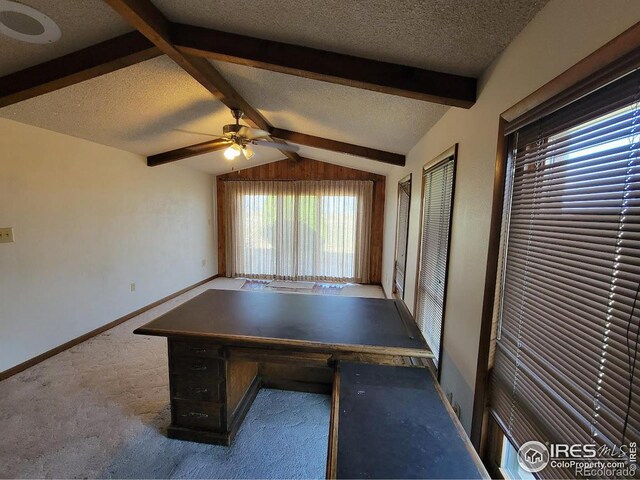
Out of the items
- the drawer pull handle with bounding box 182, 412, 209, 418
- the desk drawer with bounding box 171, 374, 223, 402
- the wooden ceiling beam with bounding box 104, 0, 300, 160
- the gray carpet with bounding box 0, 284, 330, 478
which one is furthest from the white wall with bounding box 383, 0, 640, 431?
the wooden ceiling beam with bounding box 104, 0, 300, 160

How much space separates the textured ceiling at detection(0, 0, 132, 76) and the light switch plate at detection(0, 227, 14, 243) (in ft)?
4.20

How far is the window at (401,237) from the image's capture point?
129 inches

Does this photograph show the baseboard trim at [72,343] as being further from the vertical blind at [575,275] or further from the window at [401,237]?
the vertical blind at [575,275]

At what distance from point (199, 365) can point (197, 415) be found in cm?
38

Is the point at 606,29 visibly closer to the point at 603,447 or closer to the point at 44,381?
the point at 603,447

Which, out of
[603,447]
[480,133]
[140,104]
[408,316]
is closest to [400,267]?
[408,316]

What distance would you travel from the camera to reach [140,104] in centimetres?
242

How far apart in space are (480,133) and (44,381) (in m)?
3.80

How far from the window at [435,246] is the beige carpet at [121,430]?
112cm

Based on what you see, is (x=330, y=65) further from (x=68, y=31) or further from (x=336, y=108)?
(x=68, y=31)

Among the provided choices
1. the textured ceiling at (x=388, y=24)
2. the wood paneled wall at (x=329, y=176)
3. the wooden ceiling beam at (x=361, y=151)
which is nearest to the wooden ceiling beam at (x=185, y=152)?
the wooden ceiling beam at (x=361, y=151)

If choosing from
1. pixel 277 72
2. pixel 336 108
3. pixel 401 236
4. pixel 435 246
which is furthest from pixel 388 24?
pixel 401 236

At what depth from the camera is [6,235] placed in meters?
2.37

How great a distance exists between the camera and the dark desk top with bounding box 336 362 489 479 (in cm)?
86
